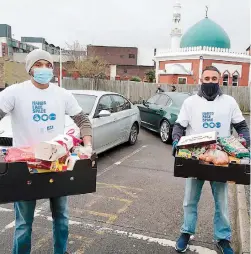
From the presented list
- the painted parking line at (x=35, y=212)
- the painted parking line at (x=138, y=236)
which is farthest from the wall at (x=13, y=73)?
the painted parking line at (x=138, y=236)

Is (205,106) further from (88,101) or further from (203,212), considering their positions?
(88,101)

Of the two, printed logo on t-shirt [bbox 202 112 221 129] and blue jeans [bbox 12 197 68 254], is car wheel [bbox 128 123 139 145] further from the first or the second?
blue jeans [bbox 12 197 68 254]

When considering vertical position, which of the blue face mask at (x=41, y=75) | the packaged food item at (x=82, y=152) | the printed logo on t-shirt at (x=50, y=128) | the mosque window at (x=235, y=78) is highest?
the mosque window at (x=235, y=78)

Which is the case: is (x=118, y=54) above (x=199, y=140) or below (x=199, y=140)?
above

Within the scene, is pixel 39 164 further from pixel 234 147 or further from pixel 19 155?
pixel 234 147

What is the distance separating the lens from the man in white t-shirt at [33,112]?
2.58 meters

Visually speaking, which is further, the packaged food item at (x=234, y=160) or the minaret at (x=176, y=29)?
the minaret at (x=176, y=29)

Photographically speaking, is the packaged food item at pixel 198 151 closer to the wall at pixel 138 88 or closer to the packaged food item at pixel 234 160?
the packaged food item at pixel 234 160

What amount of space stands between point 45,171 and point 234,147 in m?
1.66

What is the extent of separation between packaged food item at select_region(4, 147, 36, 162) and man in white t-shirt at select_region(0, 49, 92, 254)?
26 cm

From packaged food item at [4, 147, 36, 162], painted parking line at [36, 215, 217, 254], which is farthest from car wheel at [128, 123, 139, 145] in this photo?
packaged food item at [4, 147, 36, 162]

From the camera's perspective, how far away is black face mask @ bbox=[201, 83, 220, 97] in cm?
317

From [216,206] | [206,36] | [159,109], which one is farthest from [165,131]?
[206,36]

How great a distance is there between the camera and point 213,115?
3.16 meters
